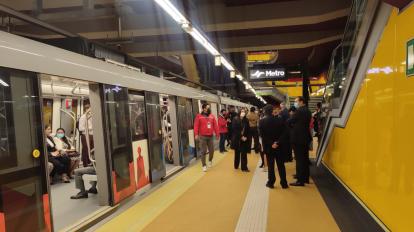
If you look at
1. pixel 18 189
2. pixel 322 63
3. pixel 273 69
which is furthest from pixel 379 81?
pixel 322 63

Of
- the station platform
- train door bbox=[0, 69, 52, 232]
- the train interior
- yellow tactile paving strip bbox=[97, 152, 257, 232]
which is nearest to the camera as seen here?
train door bbox=[0, 69, 52, 232]

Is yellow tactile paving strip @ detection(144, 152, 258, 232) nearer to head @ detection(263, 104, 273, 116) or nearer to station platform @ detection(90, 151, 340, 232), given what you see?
station platform @ detection(90, 151, 340, 232)

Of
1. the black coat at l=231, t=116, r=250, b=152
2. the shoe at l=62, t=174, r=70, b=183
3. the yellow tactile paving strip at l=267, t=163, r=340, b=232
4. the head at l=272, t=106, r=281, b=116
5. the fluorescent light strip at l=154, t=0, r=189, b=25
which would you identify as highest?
the fluorescent light strip at l=154, t=0, r=189, b=25

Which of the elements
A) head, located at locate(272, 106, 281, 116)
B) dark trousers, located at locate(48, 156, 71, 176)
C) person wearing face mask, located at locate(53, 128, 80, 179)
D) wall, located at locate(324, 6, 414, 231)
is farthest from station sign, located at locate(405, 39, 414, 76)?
person wearing face mask, located at locate(53, 128, 80, 179)

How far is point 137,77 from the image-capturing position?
19.4 ft

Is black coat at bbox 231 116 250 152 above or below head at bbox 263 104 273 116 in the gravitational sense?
below

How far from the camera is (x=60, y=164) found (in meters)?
7.20

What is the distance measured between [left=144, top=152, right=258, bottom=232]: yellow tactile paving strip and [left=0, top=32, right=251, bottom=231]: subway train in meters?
0.91

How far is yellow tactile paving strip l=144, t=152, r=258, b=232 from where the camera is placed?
170 inches

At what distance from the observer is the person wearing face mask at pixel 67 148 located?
762 cm

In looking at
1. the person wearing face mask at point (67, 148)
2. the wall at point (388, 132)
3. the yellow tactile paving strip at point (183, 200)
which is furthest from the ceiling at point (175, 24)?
the wall at point (388, 132)

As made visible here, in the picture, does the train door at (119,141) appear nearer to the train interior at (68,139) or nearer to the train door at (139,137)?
the train door at (139,137)

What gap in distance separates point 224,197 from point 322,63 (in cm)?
1237

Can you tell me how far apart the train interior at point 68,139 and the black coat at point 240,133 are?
3238mm
